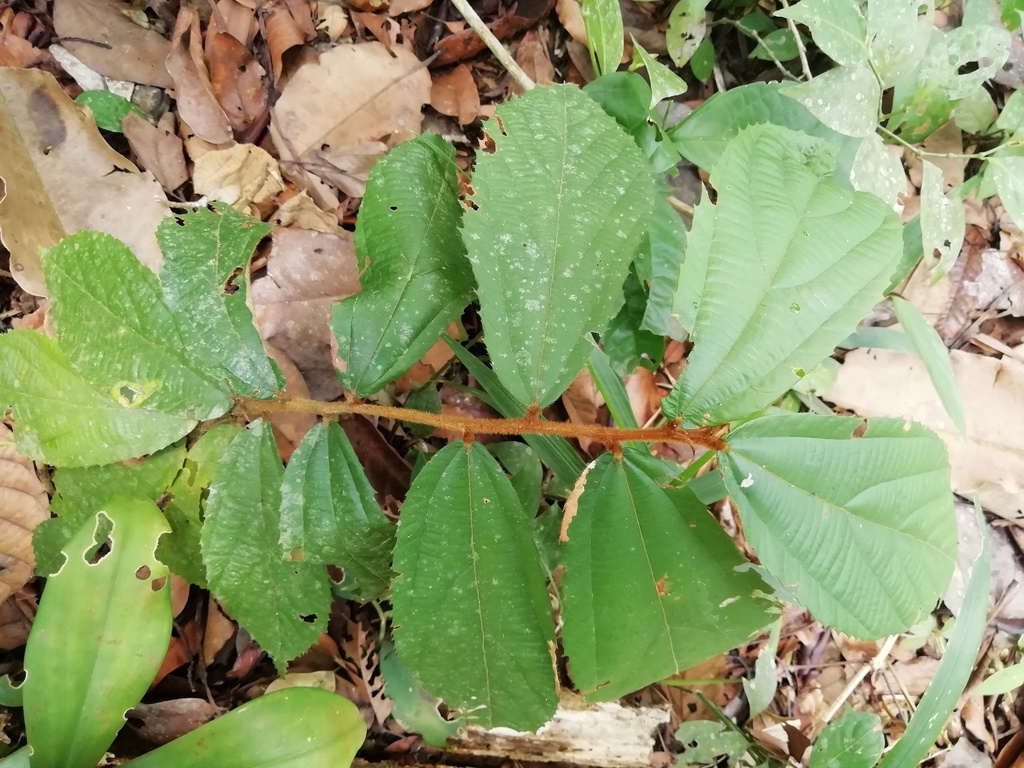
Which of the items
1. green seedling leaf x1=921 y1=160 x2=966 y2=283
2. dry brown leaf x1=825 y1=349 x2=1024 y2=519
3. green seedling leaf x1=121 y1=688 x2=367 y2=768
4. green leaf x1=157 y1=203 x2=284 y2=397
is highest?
green seedling leaf x1=921 y1=160 x2=966 y2=283

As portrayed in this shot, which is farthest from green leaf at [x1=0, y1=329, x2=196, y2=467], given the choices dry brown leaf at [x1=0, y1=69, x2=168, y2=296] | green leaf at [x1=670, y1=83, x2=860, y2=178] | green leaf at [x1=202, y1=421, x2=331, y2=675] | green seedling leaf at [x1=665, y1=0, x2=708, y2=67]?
green seedling leaf at [x1=665, y1=0, x2=708, y2=67]

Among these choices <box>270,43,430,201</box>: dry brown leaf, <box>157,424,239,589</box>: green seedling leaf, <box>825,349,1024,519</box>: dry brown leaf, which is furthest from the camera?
<box>825,349,1024,519</box>: dry brown leaf

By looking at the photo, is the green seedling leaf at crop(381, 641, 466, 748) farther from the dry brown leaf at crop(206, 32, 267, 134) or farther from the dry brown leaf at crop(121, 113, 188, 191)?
the dry brown leaf at crop(206, 32, 267, 134)

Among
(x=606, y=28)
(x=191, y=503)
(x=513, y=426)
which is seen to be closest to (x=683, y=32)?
(x=606, y=28)

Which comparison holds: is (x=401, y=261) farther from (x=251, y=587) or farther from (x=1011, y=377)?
(x=1011, y=377)

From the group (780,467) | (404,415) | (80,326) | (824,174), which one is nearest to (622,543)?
(780,467)

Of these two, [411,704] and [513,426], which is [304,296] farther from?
[411,704]

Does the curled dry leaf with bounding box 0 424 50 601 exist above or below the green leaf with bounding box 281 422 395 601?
below
